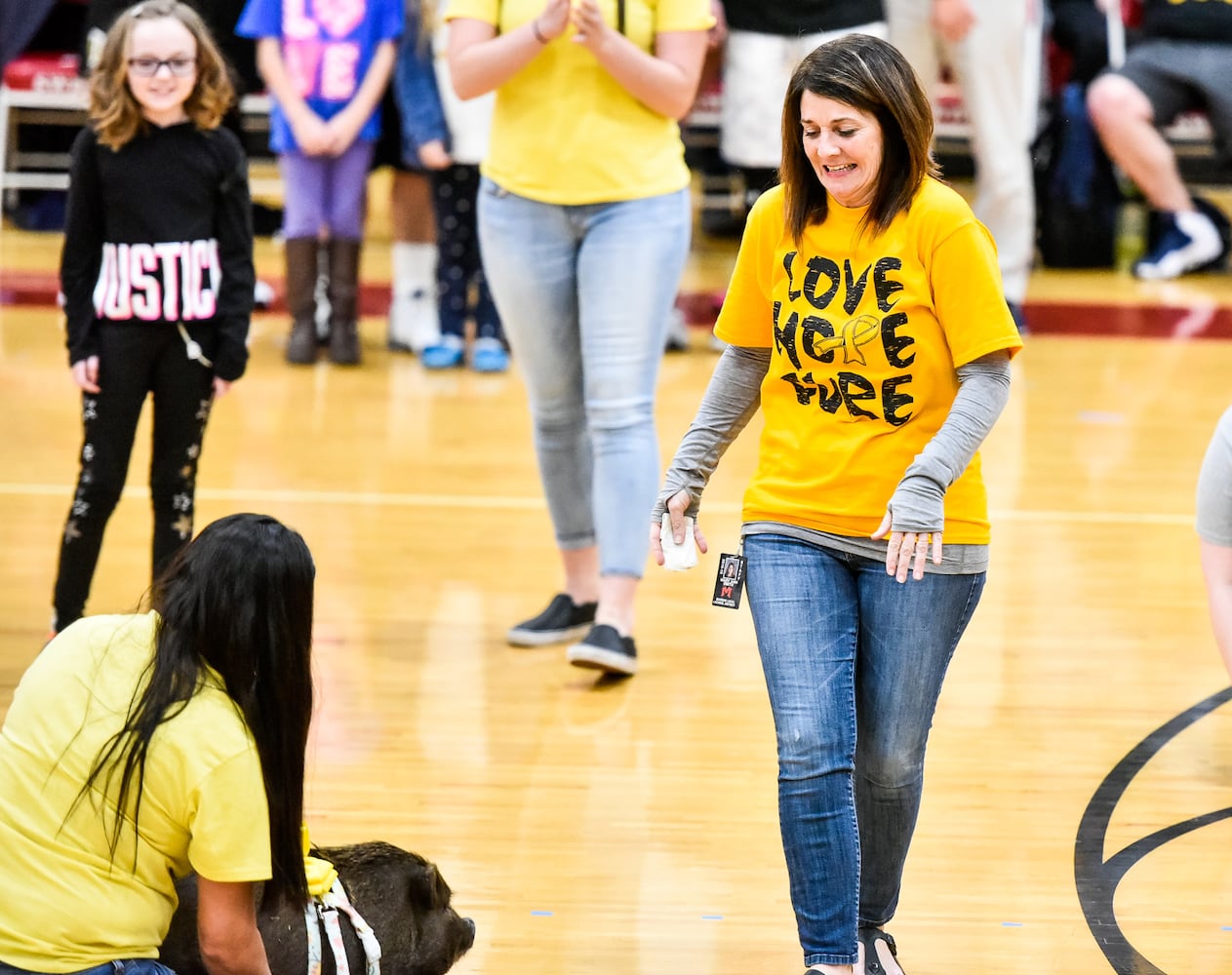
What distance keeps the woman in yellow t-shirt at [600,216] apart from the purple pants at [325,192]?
291 centimetres

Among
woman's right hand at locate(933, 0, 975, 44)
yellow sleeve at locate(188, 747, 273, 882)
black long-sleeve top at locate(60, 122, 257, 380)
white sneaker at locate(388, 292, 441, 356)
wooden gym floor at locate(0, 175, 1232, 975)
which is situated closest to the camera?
yellow sleeve at locate(188, 747, 273, 882)

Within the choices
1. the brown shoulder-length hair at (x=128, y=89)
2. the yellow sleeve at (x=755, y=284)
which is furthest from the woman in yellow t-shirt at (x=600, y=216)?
the yellow sleeve at (x=755, y=284)

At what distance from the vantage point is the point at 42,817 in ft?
6.88

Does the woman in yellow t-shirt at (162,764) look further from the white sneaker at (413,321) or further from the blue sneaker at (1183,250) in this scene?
the blue sneaker at (1183,250)

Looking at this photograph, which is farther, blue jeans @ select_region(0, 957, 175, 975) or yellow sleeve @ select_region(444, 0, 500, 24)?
yellow sleeve @ select_region(444, 0, 500, 24)

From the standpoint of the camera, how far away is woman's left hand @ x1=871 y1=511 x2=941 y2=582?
92.5 inches

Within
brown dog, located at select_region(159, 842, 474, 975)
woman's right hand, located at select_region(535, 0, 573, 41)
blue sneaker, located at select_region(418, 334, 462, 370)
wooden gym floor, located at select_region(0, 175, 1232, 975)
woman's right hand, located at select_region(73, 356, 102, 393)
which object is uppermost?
woman's right hand, located at select_region(535, 0, 573, 41)

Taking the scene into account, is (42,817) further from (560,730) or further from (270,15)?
(270,15)

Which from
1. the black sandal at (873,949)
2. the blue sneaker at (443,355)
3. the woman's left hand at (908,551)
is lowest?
the blue sneaker at (443,355)

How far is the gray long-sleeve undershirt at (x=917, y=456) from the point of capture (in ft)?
7.70

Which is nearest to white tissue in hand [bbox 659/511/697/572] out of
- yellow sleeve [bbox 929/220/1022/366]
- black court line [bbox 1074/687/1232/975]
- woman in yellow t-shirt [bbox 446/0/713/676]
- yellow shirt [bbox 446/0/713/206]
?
yellow sleeve [bbox 929/220/1022/366]

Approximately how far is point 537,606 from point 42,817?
7.72 feet

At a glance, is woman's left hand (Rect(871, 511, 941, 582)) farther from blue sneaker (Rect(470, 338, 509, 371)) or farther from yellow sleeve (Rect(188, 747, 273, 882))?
blue sneaker (Rect(470, 338, 509, 371))

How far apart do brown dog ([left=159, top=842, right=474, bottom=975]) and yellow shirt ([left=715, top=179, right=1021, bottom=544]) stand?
0.71 m
